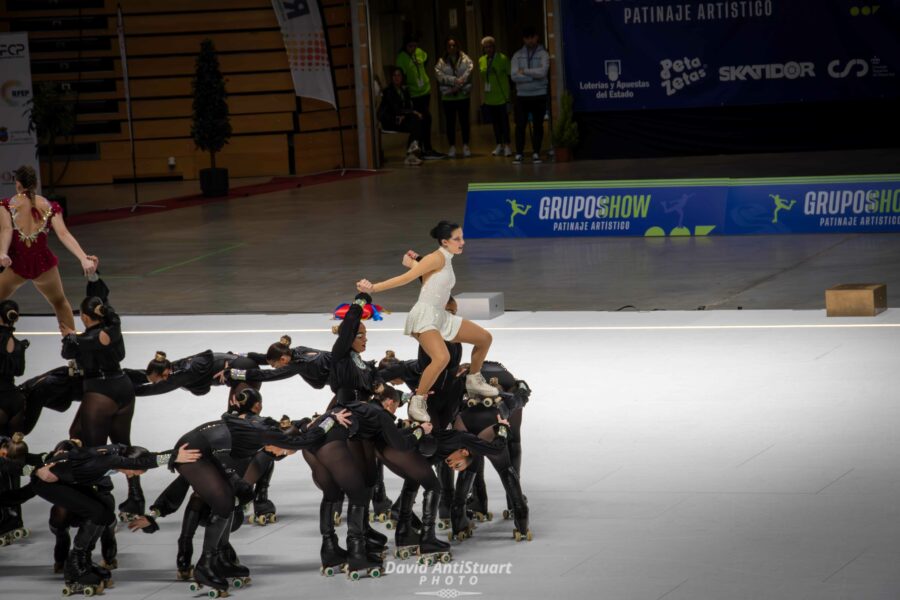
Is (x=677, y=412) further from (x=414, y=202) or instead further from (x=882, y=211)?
(x=414, y=202)

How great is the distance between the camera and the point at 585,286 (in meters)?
16.7

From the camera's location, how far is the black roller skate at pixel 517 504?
27.5 feet

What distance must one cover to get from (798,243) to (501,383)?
10.6 m

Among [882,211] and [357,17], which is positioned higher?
[357,17]

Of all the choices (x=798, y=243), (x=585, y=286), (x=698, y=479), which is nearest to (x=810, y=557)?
(x=698, y=479)

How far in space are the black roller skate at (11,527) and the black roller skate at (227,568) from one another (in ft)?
5.92

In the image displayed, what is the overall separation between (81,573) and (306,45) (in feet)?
71.1

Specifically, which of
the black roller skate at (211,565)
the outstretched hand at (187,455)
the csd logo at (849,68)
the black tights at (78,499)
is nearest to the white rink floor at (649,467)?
the black roller skate at (211,565)

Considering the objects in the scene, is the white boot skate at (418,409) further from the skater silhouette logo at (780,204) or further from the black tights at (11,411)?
the skater silhouette logo at (780,204)

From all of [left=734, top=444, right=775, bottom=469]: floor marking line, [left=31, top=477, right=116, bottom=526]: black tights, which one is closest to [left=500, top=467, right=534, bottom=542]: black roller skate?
[left=734, top=444, right=775, bottom=469]: floor marking line

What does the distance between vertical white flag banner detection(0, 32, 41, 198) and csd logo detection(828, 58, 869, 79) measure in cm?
1451

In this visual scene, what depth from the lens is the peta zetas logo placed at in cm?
2823

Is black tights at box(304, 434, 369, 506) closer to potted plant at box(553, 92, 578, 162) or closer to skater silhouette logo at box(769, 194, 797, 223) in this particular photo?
skater silhouette logo at box(769, 194, 797, 223)

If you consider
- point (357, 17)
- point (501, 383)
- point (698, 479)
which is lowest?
point (698, 479)
